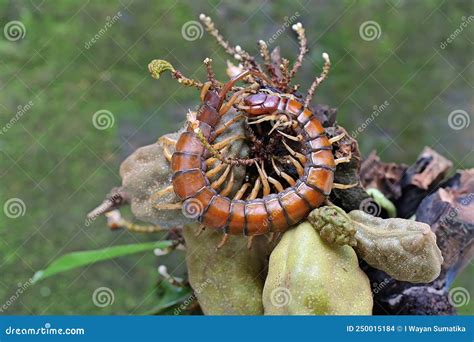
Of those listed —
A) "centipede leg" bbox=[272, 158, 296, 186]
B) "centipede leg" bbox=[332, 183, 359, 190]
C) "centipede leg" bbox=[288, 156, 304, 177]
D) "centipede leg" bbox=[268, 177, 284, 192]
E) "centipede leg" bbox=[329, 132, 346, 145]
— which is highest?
"centipede leg" bbox=[329, 132, 346, 145]

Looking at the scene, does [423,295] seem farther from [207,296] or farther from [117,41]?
[117,41]

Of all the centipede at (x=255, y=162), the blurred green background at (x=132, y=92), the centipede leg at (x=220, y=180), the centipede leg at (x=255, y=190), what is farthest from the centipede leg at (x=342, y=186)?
the blurred green background at (x=132, y=92)

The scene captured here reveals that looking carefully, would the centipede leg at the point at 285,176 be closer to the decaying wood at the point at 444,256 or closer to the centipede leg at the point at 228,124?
the centipede leg at the point at 228,124

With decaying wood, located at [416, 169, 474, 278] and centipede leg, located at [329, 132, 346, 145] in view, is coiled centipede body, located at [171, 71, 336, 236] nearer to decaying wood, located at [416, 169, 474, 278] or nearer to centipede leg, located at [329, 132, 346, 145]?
centipede leg, located at [329, 132, 346, 145]

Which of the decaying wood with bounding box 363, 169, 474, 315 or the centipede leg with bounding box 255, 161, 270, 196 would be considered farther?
the decaying wood with bounding box 363, 169, 474, 315

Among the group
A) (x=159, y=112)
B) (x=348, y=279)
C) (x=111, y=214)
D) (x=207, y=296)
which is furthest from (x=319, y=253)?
(x=159, y=112)

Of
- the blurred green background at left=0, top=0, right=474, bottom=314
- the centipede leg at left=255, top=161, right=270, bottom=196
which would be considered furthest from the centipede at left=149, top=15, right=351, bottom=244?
the blurred green background at left=0, top=0, right=474, bottom=314
